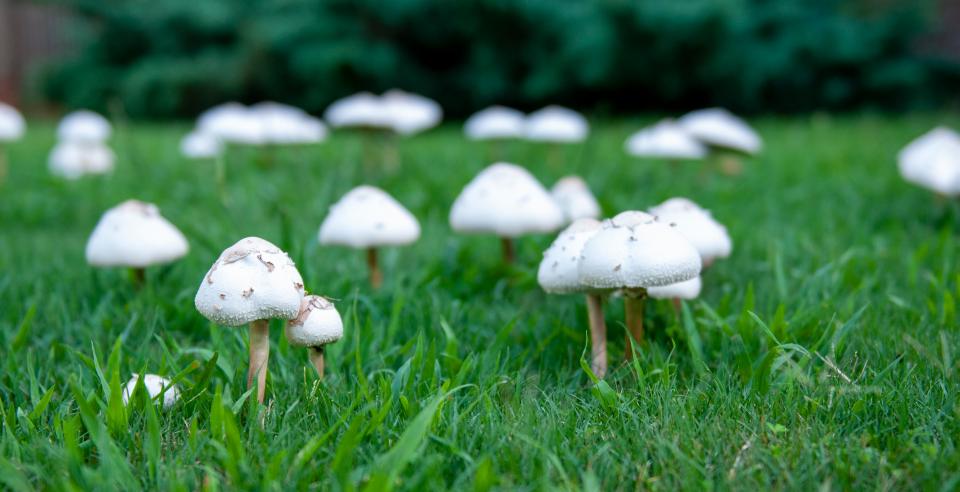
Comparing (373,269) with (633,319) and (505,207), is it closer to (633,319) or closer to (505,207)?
(505,207)

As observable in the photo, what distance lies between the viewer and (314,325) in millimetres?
1938

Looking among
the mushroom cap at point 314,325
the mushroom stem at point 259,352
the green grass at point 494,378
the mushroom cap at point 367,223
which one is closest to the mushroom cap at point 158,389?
the green grass at point 494,378

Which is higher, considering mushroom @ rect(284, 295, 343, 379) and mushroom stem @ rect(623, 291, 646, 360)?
mushroom @ rect(284, 295, 343, 379)

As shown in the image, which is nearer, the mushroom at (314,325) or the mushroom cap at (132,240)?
the mushroom at (314,325)

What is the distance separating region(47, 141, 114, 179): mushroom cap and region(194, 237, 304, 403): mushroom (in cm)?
465

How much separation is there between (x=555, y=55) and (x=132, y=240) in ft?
25.0

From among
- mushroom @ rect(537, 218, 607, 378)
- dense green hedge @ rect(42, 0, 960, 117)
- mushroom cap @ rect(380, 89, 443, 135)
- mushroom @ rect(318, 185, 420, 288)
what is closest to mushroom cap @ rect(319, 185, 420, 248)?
mushroom @ rect(318, 185, 420, 288)

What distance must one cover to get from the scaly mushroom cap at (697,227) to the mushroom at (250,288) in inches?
45.6

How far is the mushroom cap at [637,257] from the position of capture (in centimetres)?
196

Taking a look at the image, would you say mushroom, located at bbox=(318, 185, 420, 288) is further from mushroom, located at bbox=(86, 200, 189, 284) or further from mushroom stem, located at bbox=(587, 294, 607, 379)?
mushroom stem, located at bbox=(587, 294, 607, 379)

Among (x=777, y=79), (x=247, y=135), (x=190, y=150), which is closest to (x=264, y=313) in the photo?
(x=247, y=135)

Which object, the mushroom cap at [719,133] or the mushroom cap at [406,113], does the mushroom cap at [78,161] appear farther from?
the mushroom cap at [719,133]

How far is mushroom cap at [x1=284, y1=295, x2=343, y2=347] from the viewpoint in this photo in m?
1.94

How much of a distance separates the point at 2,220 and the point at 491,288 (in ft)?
10.9
